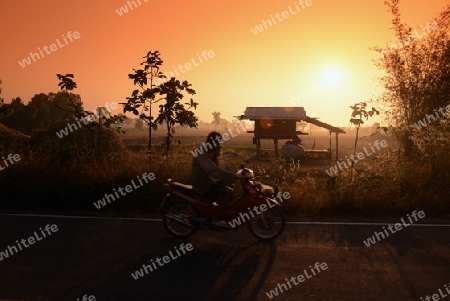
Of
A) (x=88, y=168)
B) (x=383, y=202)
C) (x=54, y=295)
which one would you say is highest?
(x=88, y=168)

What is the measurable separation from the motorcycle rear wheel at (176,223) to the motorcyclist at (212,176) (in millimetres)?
517

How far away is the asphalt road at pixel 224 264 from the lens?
17.7 ft

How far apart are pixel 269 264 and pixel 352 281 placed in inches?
50.1

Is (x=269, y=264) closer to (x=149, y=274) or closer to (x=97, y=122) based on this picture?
(x=149, y=274)

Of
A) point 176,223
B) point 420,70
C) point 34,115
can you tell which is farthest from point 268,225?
point 34,115

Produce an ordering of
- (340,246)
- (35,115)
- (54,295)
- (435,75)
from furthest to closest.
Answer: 1. (35,115)
2. (435,75)
3. (340,246)
4. (54,295)

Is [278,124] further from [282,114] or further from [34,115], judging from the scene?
[34,115]

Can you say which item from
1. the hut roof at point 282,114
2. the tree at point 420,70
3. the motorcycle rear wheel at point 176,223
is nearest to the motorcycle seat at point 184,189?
the motorcycle rear wheel at point 176,223

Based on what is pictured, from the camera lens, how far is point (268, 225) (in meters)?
7.78

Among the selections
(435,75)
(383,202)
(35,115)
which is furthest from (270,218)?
(35,115)

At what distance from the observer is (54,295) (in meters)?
5.31

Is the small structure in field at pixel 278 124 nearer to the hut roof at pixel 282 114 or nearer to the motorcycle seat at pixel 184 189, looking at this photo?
the hut roof at pixel 282 114

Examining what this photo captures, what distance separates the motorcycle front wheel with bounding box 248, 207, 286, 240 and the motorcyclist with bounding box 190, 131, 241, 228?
1.82 ft

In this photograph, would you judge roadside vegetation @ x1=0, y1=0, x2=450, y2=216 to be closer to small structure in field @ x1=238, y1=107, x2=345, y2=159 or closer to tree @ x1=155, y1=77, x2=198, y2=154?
tree @ x1=155, y1=77, x2=198, y2=154
